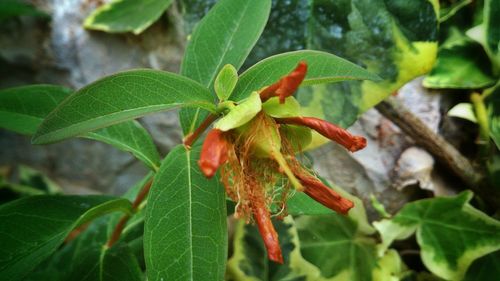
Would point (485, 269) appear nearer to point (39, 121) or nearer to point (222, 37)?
point (222, 37)

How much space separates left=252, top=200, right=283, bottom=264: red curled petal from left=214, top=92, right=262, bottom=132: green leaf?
0.10 meters

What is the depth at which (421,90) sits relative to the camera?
1.01m

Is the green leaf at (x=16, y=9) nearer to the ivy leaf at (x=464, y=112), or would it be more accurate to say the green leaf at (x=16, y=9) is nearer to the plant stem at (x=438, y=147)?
the plant stem at (x=438, y=147)

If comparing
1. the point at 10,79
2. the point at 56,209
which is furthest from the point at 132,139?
the point at 10,79

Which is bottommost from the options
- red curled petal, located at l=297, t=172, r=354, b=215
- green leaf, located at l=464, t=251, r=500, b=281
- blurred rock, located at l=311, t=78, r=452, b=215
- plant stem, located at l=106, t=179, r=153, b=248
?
green leaf, located at l=464, t=251, r=500, b=281

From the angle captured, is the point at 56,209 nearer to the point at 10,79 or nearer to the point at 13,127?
the point at 13,127

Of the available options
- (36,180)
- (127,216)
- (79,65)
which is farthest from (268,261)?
(36,180)

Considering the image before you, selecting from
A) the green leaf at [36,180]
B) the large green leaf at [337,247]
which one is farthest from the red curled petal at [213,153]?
the green leaf at [36,180]

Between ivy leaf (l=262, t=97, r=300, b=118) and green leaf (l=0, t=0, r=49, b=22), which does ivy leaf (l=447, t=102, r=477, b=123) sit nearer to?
ivy leaf (l=262, t=97, r=300, b=118)

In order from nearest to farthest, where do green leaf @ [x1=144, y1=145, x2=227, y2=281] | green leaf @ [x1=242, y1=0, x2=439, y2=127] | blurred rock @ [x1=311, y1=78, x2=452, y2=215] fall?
green leaf @ [x1=144, y1=145, x2=227, y2=281] → green leaf @ [x1=242, y1=0, x2=439, y2=127] → blurred rock @ [x1=311, y1=78, x2=452, y2=215]

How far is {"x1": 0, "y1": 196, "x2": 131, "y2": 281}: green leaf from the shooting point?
0.68 m

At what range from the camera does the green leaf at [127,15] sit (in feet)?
3.73

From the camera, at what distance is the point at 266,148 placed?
0.54 meters

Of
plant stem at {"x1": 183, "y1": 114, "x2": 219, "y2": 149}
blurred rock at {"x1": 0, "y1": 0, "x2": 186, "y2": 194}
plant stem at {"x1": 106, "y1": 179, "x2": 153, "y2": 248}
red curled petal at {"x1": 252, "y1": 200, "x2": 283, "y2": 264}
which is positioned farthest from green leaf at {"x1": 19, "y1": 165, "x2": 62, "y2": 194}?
red curled petal at {"x1": 252, "y1": 200, "x2": 283, "y2": 264}
